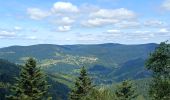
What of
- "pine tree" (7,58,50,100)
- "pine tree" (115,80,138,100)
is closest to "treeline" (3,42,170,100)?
"pine tree" (7,58,50,100)

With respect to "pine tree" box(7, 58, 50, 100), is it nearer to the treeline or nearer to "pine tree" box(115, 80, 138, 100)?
the treeline

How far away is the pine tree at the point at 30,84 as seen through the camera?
134 ft

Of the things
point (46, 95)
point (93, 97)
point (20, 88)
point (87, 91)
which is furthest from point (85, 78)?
point (20, 88)

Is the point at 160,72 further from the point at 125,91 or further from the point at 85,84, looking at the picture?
the point at 125,91

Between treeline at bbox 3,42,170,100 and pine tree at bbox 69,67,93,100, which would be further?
pine tree at bbox 69,67,93,100

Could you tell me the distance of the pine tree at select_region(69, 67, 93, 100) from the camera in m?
51.8

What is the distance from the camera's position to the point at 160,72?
44.4 meters

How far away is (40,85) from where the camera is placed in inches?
1635

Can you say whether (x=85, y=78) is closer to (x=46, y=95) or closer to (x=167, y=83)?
(x=46, y=95)

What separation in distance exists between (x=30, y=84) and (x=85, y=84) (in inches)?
504

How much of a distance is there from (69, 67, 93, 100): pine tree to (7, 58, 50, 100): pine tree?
35.5ft

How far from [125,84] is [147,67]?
22.2 m

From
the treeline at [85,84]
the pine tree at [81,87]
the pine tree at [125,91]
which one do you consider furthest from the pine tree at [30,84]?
the pine tree at [125,91]

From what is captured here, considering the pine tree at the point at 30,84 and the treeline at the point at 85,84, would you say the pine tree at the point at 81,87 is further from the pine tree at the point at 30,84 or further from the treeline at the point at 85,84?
the pine tree at the point at 30,84
